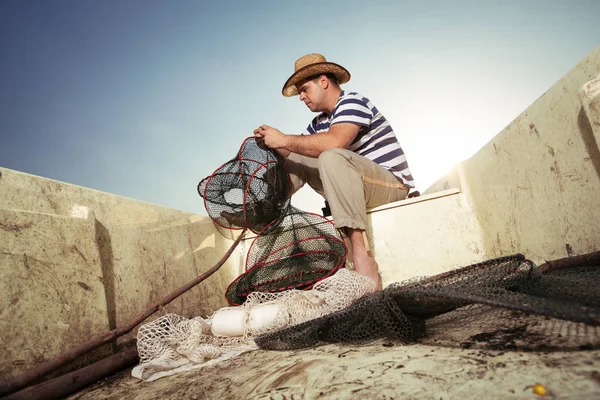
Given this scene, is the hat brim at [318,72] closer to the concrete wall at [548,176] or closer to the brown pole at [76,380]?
the concrete wall at [548,176]

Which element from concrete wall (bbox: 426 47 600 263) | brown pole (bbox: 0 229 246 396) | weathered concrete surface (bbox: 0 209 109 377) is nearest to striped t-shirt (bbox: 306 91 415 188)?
concrete wall (bbox: 426 47 600 263)

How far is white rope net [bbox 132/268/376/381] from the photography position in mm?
1739

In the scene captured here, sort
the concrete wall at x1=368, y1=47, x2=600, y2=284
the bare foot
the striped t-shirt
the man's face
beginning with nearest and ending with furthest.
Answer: the concrete wall at x1=368, y1=47, x2=600, y2=284 → the bare foot → the striped t-shirt → the man's face

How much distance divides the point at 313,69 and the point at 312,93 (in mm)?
255

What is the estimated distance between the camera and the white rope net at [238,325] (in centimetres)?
174

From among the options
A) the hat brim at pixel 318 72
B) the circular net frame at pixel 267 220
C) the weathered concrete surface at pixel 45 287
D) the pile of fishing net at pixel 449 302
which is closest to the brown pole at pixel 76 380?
the weathered concrete surface at pixel 45 287

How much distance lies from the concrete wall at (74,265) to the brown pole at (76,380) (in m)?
0.26

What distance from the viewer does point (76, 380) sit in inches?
59.6

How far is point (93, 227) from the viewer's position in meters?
2.14

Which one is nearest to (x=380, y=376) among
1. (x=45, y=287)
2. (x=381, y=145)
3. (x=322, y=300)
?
(x=322, y=300)

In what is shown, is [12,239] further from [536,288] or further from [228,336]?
[536,288]

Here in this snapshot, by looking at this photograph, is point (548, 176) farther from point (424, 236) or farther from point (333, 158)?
point (333, 158)

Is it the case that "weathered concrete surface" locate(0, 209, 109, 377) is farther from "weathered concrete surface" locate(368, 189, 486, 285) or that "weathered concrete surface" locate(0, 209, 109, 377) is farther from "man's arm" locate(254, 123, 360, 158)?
"weathered concrete surface" locate(368, 189, 486, 285)

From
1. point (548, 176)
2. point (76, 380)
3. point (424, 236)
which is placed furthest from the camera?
point (424, 236)
